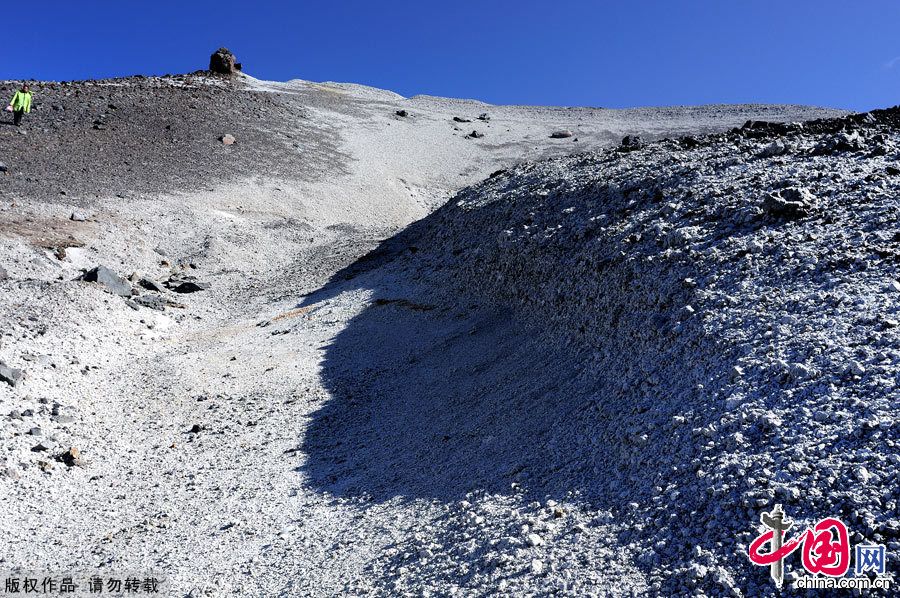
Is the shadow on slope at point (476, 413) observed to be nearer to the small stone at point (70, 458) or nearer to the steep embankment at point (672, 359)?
the steep embankment at point (672, 359)

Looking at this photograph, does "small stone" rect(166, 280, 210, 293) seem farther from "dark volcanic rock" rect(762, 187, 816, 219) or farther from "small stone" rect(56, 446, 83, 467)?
"dark volcanic rock" rect(762, 187, 816, 219)

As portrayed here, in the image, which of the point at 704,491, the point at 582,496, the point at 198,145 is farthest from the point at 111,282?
the point at 198,145

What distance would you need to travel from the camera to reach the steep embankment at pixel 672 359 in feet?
13.8

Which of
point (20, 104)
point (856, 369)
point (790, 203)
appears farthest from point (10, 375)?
point (20, 104)

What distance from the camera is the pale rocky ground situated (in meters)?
4.62

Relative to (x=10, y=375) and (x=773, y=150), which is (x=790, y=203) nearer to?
(x=773, y=150)

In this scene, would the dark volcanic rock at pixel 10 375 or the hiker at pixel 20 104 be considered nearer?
the dark volcanic rock at pixel 10 375

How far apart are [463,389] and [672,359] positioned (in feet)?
9.28

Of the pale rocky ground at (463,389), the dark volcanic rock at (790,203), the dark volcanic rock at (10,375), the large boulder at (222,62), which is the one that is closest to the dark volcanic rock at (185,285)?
the pale rocky ground at (463,389)

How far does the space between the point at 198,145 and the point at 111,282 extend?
14255mm

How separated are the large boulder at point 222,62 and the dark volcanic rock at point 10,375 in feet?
105

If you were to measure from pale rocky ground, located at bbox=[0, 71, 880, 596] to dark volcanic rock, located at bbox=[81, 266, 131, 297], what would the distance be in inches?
13.4

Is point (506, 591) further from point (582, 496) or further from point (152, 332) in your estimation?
point (152, 332)

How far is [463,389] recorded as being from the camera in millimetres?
8109
